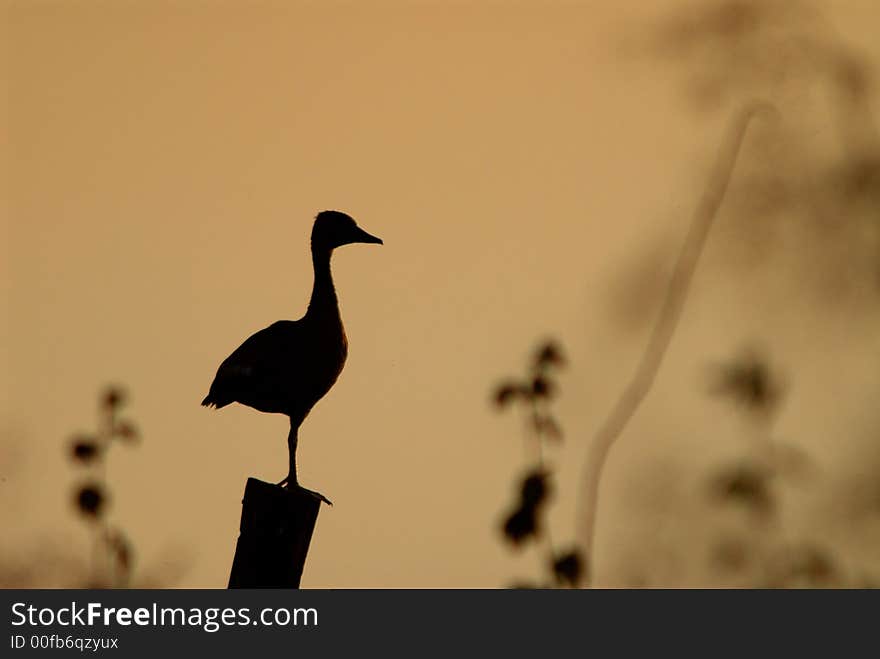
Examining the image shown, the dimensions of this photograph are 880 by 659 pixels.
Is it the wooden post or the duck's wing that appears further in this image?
the duck's wing

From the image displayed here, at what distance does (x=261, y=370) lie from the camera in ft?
16.3

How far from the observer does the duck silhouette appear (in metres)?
4.91

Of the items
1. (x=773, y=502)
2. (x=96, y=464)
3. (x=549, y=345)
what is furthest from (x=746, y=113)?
(x=96, y=464)

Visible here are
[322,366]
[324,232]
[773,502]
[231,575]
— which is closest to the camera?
[773,502]

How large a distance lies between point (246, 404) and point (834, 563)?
110 inches

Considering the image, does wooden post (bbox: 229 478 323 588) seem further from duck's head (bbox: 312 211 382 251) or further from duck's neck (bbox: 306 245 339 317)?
duck's head (bbox: 312 211 382 251)

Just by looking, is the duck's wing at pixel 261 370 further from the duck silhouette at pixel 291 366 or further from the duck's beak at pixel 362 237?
the duck's beak at pixel 362 237

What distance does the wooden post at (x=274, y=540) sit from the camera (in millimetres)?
3645

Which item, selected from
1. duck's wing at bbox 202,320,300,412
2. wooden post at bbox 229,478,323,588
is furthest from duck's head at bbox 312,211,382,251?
wooden post at bbox 229,478,323,588

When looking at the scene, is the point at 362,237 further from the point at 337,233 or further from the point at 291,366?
the point at 291,366

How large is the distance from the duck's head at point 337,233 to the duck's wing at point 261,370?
1.59 feet

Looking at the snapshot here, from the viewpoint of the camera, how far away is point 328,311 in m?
5.09

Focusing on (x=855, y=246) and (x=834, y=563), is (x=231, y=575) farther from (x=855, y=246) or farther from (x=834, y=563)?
(x=855, y=246)

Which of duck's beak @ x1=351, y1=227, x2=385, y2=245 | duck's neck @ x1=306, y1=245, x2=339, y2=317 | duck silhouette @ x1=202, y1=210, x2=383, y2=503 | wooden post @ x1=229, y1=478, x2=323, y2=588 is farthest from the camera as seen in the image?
duck's beak @ x1=351, y1=227, x2=385, y2=245
